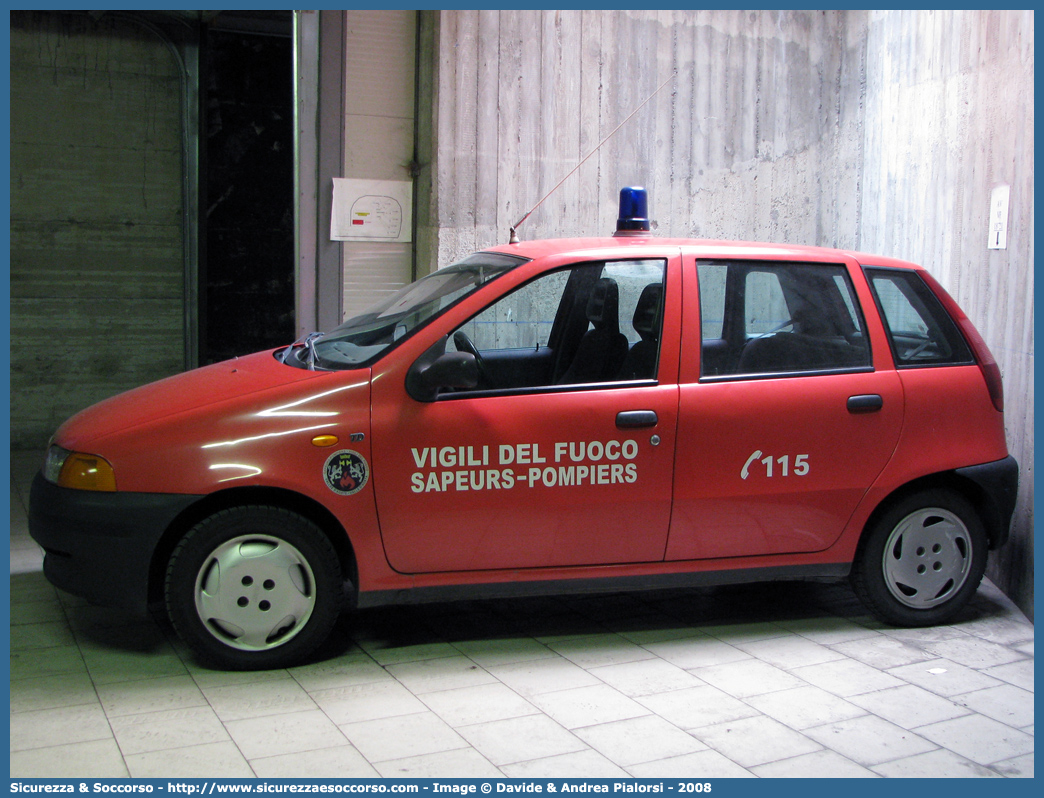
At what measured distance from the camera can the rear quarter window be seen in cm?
462

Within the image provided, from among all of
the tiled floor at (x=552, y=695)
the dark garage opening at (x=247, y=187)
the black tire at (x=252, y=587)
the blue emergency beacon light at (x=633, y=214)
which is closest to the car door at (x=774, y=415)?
the tiled floor at (x=552, y=695)

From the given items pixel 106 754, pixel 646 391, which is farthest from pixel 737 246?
pixel 106 754

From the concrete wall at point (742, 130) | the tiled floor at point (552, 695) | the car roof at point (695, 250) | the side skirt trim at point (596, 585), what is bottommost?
the tiled floor at point (552, 695)

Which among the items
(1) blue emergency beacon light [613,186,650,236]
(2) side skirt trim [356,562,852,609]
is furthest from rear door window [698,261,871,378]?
(2) side skirt trim [356,562,852,609]

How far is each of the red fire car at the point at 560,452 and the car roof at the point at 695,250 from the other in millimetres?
14

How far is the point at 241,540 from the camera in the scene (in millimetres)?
3934

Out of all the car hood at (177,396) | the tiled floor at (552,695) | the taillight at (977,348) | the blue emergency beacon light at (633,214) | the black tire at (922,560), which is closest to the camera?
the tiled floor at (552,695)

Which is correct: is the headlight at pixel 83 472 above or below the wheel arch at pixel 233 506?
above

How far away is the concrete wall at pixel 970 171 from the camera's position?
16.8 feet

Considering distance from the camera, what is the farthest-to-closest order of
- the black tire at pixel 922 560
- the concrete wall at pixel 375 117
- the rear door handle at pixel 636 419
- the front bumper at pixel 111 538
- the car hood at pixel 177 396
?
1. the concrete wall at pixel 375 117
2. the black tire at pixel 922 560
3. the rear door handle at pixel 636 419
4. the car hood at pixel 177 396
5. the front bumper at pixel 111 538

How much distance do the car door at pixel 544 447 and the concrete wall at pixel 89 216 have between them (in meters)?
6.36

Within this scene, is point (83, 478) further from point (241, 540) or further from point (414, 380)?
point (414, 380)

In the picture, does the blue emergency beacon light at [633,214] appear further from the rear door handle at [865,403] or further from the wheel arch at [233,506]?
the wheel arch at [233,506]

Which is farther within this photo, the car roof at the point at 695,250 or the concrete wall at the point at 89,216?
the concrete wall at the point at 89,216
